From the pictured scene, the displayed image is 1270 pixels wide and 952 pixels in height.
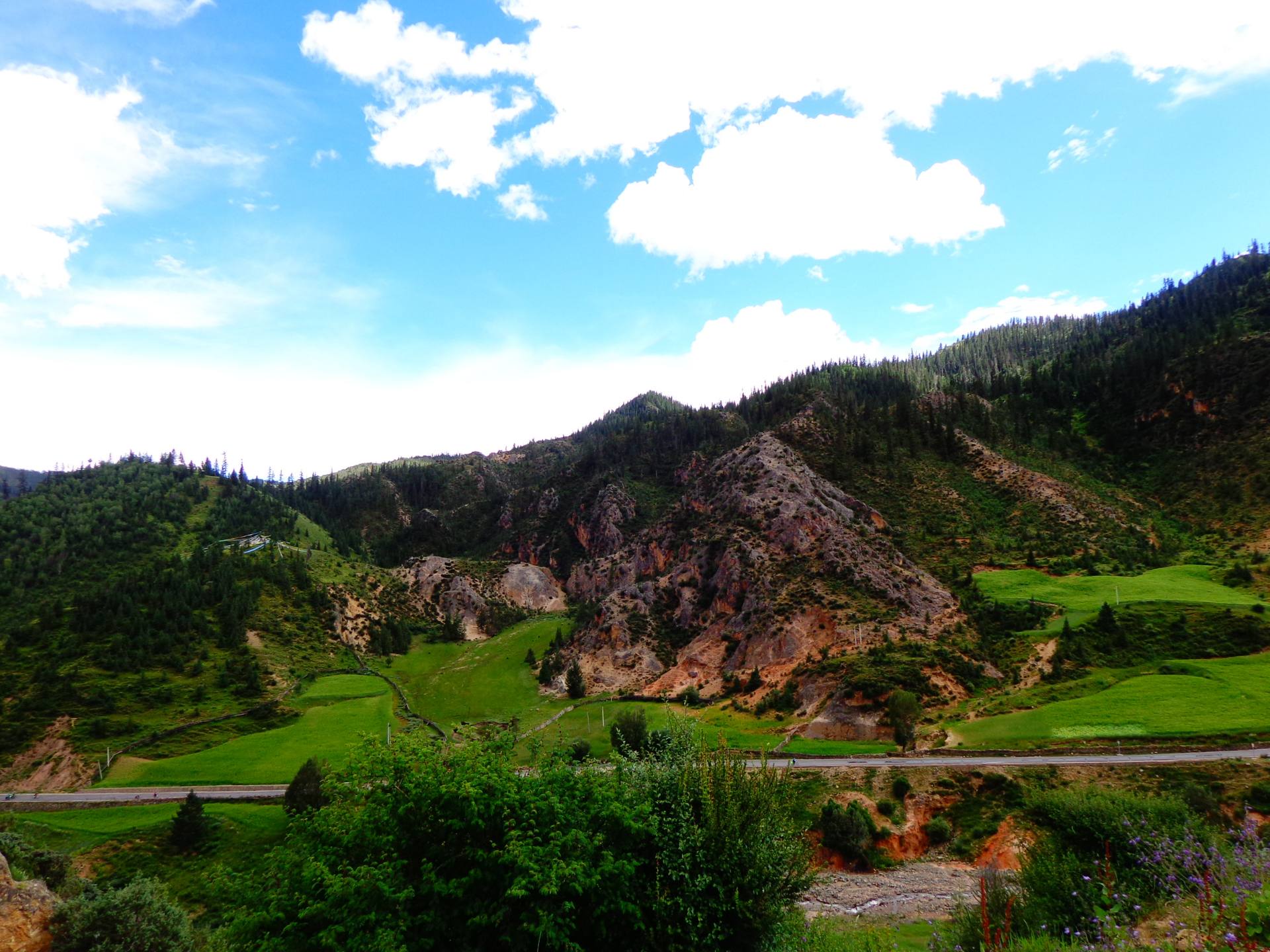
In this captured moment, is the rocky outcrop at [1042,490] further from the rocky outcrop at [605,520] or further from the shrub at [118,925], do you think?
the shrub at [118,925]

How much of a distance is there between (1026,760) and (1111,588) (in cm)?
3135

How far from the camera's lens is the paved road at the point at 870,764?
31016 mm

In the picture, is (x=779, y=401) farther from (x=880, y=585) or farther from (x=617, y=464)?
(x=880, y=585)

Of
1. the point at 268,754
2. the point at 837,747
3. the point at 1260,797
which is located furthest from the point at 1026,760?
the point at 268,754

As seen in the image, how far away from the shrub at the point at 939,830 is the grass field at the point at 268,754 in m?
36.5

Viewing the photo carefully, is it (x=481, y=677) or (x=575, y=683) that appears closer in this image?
(x=575, y=683)

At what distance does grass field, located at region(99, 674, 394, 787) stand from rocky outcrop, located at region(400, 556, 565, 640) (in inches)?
1976

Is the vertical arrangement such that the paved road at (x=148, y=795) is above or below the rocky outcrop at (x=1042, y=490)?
below

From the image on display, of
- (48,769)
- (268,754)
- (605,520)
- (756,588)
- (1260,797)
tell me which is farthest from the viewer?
(605,520)

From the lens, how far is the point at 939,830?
31031 mm

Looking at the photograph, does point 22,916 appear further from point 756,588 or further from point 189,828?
point 756,588

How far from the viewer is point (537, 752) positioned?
18031 mm

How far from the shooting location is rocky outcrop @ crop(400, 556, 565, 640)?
120562 millimetres

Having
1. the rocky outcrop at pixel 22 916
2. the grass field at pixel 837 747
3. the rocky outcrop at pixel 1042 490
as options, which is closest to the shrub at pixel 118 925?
the rocky outcrop at pixel 22 916
